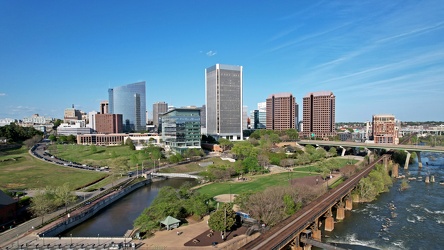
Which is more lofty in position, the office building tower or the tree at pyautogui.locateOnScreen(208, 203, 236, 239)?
the office building tower

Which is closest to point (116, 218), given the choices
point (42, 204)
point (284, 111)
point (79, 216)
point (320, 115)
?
point (79, 216)

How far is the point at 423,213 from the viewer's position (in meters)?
50.0

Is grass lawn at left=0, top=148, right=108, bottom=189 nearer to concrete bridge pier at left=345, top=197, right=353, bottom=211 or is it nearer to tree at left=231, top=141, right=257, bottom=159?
tree at left=231, top=141, right=257, bottom=159

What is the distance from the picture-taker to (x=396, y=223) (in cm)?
4538

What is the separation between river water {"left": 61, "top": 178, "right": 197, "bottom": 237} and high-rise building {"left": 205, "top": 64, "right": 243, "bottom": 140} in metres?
98.7

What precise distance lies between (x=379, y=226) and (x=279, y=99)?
15456 centimetres

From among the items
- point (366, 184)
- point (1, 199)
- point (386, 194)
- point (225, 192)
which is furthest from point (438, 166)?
point (1, 199)

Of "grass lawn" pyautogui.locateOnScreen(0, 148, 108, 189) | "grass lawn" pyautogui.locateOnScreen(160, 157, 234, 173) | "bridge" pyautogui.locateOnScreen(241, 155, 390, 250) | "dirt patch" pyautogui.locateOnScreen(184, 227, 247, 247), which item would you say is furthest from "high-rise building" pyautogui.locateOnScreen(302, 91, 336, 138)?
"dirt patch" pyautogui.locateOnScreen(184, 227, 247, 247)

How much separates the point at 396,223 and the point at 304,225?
1974cm

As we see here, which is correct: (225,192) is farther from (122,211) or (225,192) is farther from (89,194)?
(89,194)

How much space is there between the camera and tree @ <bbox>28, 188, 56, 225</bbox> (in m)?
43.5

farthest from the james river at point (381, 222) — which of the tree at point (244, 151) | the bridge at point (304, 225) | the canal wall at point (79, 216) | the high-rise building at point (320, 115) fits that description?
the high-rise building at point (320, 115)

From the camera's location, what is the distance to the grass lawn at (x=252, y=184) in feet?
205

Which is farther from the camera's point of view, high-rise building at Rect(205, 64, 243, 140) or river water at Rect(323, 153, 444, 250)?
high-rise building at Rect(205, 64, 243, 140)
